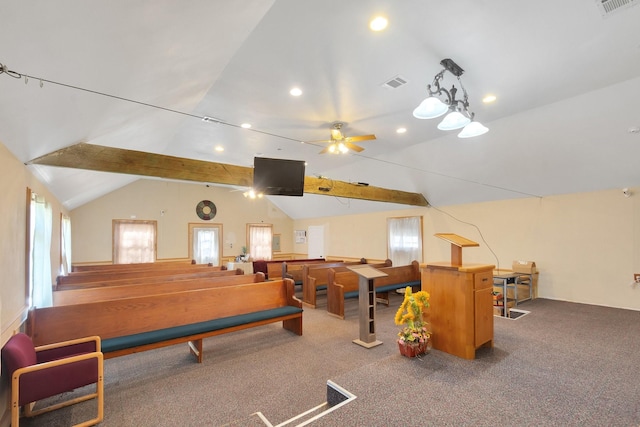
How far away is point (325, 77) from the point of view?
3.24 metres

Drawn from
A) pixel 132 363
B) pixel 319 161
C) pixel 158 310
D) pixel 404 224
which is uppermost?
pixel 319 161

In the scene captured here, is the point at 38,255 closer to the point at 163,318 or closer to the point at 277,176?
the point at 163,318

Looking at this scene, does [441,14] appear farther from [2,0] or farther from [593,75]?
[2,0]

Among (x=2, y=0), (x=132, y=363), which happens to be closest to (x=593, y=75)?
(x=2, y=0)

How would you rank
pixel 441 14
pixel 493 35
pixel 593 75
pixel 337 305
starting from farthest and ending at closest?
pixel 337 305, pixel 593 75, pixel 493 35, pixel 441 14

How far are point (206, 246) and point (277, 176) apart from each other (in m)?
6.39

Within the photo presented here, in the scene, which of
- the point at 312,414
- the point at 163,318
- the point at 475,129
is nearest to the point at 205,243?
the point at 163,318

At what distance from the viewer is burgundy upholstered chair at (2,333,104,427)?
199 centimetres

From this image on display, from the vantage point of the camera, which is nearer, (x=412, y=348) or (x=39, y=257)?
(x=412, y=348)

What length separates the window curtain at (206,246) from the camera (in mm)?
9547

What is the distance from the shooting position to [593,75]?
3.23 meters

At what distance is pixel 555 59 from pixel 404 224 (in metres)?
5.41

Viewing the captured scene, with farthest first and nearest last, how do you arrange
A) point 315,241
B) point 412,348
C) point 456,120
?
point 315,241 < point 412,348 < point 456,120

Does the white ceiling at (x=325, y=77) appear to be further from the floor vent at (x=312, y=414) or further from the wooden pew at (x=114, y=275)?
the floor vent at (x=312, y=414)
